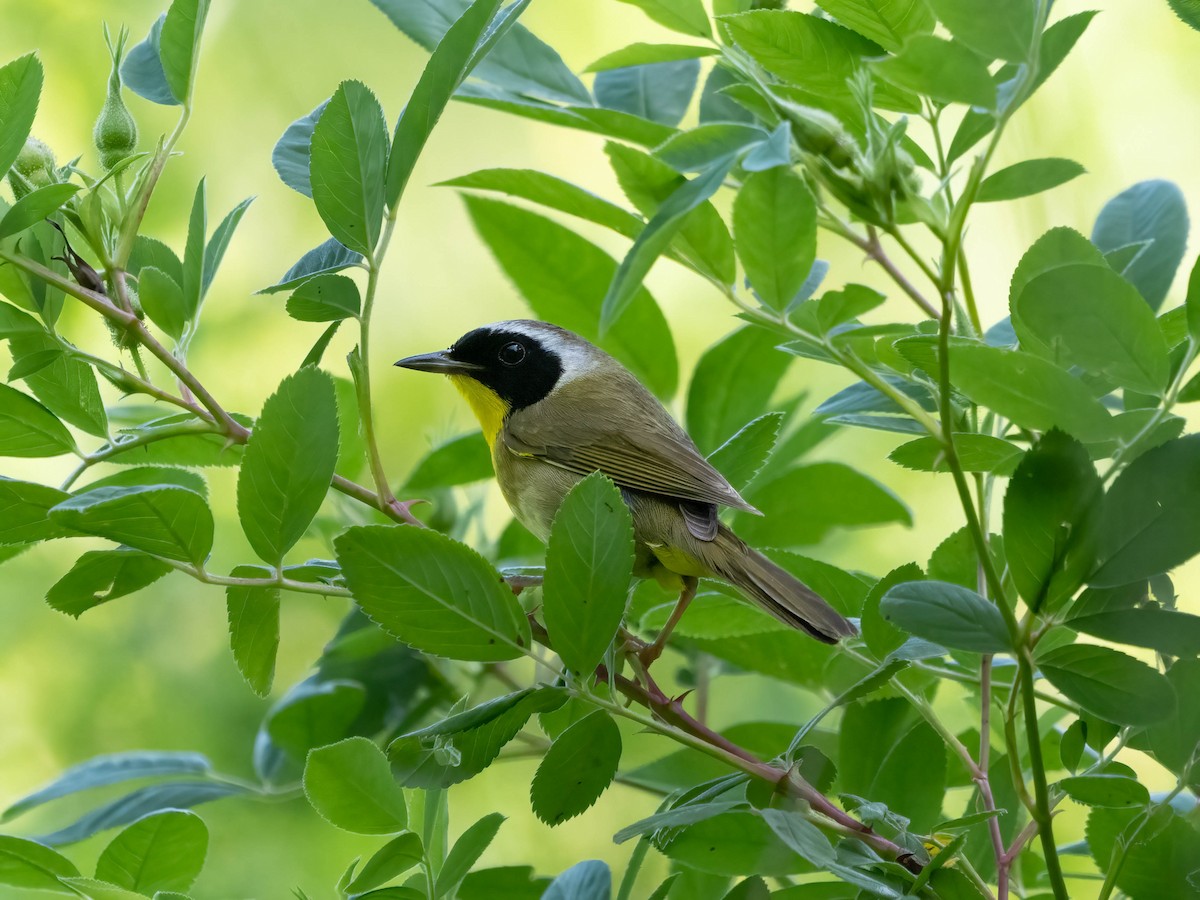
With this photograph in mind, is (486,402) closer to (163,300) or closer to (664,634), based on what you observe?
(664,634)

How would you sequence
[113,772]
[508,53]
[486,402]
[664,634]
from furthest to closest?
[486,402]
[113,772]
[664,634]
[508,53]

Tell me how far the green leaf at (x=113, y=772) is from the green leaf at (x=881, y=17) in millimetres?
1368

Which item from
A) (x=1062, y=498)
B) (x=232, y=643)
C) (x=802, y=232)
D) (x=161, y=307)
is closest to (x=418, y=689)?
(x=232, y=643)

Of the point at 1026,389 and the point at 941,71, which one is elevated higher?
the point at 941,71

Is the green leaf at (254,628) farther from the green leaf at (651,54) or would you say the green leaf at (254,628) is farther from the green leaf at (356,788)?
the green leaf at (651,54)

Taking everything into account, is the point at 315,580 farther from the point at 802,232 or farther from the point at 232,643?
the point at 802,232

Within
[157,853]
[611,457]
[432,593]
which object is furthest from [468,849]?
[611,457]

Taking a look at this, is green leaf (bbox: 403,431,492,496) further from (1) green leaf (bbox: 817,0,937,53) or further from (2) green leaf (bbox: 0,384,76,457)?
(1) green leaf (bbox: 817,0,937,53)

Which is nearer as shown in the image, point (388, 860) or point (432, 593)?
point (432, 593)

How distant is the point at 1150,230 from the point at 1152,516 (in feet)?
2.16

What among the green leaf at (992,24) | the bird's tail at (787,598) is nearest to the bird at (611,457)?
the bird's tail at (787,598)

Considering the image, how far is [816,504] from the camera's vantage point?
1848 millimetres

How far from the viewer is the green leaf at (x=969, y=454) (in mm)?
1172

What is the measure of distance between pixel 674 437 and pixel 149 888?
4.35ft
